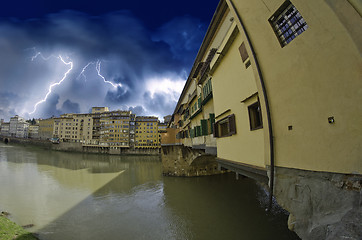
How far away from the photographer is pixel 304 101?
3.49 m

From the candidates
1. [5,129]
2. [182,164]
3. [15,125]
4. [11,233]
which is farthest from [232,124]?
[5,129]

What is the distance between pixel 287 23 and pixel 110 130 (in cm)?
7621

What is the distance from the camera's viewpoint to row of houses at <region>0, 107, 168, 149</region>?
72062 millimetres

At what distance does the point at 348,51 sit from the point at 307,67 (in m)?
0.67

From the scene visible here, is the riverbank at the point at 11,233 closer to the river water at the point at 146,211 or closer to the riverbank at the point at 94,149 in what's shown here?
the river water at the point at 146,211

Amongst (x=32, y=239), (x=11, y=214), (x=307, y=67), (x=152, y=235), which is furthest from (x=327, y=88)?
(x=11, y=214)

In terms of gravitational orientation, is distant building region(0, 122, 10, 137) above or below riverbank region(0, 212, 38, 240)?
above

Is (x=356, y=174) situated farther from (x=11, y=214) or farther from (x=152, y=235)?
(x=11, y=214)

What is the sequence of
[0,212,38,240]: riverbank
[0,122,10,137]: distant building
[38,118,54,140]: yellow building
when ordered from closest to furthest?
1. [0,212,38,240]: riverbank
2. [38,118,54,140]: yellow building
3. [0,122,10,137]: distant building

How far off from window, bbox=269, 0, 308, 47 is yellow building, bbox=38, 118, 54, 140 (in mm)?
110419

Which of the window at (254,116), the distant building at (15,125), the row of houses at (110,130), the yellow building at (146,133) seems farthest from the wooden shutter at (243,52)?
the distant building at (15,125)

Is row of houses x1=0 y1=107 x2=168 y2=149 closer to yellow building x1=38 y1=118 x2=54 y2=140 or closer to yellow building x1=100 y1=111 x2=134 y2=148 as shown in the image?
yellow building x1=100 y1=111 x2=134 y2=148

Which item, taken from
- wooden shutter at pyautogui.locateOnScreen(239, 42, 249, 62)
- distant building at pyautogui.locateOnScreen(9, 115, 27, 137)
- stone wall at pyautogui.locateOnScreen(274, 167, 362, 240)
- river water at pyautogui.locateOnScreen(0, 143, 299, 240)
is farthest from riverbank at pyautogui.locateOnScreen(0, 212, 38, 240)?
distant building at pyautogui.locateOnScreen(9, 115, 27, 137)

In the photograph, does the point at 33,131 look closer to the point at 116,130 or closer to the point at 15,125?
the point at 15,125
